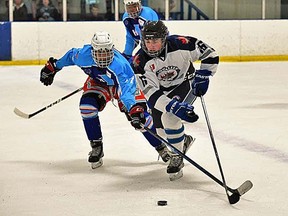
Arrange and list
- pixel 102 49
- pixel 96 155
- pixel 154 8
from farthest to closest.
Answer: pixel 154 8
pixel 96 155
pixel 102 49

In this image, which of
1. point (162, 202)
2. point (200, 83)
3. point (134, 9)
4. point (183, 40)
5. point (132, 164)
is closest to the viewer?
point (162, 202)

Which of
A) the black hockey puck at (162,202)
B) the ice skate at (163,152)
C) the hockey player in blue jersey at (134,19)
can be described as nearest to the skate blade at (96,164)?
the ice skate at (163,152)

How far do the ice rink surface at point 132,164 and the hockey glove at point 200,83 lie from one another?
0.42 m

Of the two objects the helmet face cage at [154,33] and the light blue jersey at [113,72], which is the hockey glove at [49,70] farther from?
the helmet face cage at [154,33]

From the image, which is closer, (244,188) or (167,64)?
(244,188)

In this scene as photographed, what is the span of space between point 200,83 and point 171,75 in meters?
0.17

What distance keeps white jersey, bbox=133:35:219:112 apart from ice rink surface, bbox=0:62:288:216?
0.42 metres

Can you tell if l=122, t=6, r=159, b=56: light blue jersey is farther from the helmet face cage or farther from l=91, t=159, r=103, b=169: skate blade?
the helmet face cage

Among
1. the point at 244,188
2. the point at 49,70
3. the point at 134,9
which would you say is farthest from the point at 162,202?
the point at 134,9

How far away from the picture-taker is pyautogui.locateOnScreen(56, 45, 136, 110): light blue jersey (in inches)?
166

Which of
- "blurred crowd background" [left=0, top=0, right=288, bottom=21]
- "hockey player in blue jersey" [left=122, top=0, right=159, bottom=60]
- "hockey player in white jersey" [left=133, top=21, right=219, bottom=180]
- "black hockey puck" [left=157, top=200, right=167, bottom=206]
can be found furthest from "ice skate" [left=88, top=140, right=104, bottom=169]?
"blurred crowd background" [left=0, top=0, right=288, bottom=21]

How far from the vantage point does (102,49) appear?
4.27m

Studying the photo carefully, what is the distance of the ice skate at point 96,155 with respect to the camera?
444cm

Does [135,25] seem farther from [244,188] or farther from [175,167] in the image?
[244,188]
